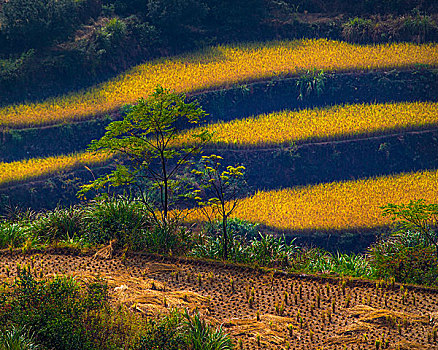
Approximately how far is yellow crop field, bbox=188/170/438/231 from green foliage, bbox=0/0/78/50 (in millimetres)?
12649

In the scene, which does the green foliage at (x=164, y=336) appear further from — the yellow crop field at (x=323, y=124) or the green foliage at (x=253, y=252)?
the yellow crop field at (x=323, y=124)

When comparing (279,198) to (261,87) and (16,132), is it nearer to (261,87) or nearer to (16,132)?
(261,87)

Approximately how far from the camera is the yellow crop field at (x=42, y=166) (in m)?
24.8

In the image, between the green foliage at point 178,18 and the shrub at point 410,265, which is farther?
the green foliage at point 178,18

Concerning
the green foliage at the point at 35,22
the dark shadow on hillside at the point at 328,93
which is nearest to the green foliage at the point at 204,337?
the dark shadow on hillside at the point at 328,93

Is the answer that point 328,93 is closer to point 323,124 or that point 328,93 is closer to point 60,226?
point 323,124

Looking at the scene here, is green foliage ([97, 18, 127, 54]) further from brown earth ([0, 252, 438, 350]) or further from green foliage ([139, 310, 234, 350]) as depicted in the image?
green foliage ([139, 310, 234, 350])

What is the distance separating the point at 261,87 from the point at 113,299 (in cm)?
1937

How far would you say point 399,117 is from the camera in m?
27.6

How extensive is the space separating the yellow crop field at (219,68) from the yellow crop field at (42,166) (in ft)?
6.60

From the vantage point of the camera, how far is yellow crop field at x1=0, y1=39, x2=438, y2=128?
28.2 meters

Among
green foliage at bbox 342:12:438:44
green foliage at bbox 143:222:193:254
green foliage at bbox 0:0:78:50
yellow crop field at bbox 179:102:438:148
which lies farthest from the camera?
green foliage at bbox 342:12:438:44

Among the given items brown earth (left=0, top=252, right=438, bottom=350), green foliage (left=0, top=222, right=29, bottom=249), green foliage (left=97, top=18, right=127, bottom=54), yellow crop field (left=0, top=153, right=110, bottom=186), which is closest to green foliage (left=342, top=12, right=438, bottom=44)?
green foliage (left=97, top=18, right=127, bottom=54)

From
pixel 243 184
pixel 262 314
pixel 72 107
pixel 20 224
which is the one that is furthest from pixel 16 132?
pixel 262 314
